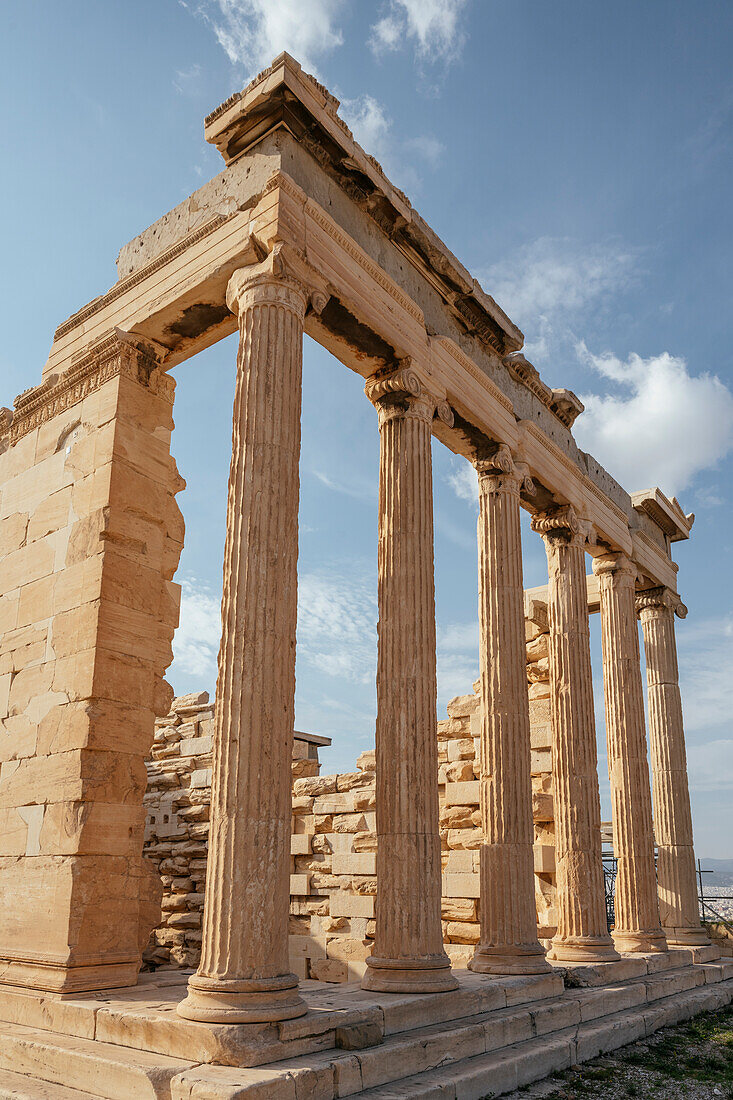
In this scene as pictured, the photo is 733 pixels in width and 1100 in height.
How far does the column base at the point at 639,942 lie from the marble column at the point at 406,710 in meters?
7.27

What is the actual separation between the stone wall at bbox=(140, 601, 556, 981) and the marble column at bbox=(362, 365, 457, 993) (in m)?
4.30

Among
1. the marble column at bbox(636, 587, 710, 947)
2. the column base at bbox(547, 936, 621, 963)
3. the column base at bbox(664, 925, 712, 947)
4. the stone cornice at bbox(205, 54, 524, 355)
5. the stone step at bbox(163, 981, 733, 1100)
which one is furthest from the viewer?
the marble column at bbox(636, 587, 710, 947)

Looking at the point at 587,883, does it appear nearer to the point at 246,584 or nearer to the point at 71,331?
the point at 246,584

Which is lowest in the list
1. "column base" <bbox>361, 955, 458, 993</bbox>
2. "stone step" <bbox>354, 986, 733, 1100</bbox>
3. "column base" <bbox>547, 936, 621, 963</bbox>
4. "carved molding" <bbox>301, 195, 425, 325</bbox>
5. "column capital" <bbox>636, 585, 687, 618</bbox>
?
"stone step" <bbox>354, 986, 733, 1100</bbox>

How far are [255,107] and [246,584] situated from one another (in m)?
5.54

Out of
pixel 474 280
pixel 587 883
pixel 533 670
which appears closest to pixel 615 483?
pixel 533 670

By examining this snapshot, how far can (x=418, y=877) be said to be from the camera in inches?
393

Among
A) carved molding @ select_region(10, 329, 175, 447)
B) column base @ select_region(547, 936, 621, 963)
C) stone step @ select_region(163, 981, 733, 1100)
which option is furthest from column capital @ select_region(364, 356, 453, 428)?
column base @ select_region(547, 936, 621, 963)

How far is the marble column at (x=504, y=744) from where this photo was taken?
1194 centimetres

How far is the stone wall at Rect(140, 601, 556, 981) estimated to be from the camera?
14594 millimetres

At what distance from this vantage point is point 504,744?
1281cm

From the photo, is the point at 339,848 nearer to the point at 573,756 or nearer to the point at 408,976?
the point at 573,756

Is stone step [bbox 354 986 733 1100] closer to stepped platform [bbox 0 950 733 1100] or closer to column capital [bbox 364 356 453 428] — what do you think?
stepped platform [bbox 0 950 733 1100]

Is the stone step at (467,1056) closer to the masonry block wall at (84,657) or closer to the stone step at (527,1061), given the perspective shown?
the stone step at (527,1061)
